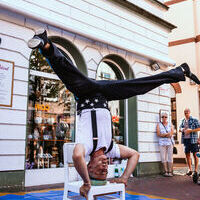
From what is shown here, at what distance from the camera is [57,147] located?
6.29 m

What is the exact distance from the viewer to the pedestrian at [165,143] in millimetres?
7766

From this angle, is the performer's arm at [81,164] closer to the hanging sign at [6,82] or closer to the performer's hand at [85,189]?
the performer's hand at [85,189]

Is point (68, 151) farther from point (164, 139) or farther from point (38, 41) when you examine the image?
point (164, 139)

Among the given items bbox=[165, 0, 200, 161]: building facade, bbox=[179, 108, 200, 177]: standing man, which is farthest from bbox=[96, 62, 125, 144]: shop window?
bbox=[165, 0, 200, 161]: building facade

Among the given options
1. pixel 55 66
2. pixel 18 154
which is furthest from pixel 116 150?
pixel 18 154

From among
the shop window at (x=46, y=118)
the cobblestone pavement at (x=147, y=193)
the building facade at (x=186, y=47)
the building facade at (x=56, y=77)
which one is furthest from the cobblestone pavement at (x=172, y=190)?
the building facade at (x=186, y=47)

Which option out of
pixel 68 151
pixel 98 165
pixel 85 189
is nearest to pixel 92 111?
pixel 98 165

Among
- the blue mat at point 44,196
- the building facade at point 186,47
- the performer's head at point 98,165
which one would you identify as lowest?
the blue mat at point 44,196

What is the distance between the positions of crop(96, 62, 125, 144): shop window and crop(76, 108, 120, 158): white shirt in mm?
4982

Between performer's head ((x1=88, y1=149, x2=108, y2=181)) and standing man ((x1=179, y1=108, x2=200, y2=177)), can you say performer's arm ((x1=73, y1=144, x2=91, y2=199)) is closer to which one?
performer's head ((x1=88, y1=149, x2=108, y2=181))

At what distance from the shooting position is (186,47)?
12.0 metres

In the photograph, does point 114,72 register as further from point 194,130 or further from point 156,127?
point 194,130

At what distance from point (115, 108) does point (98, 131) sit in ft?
17.5

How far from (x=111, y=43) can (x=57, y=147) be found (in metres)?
2.83
